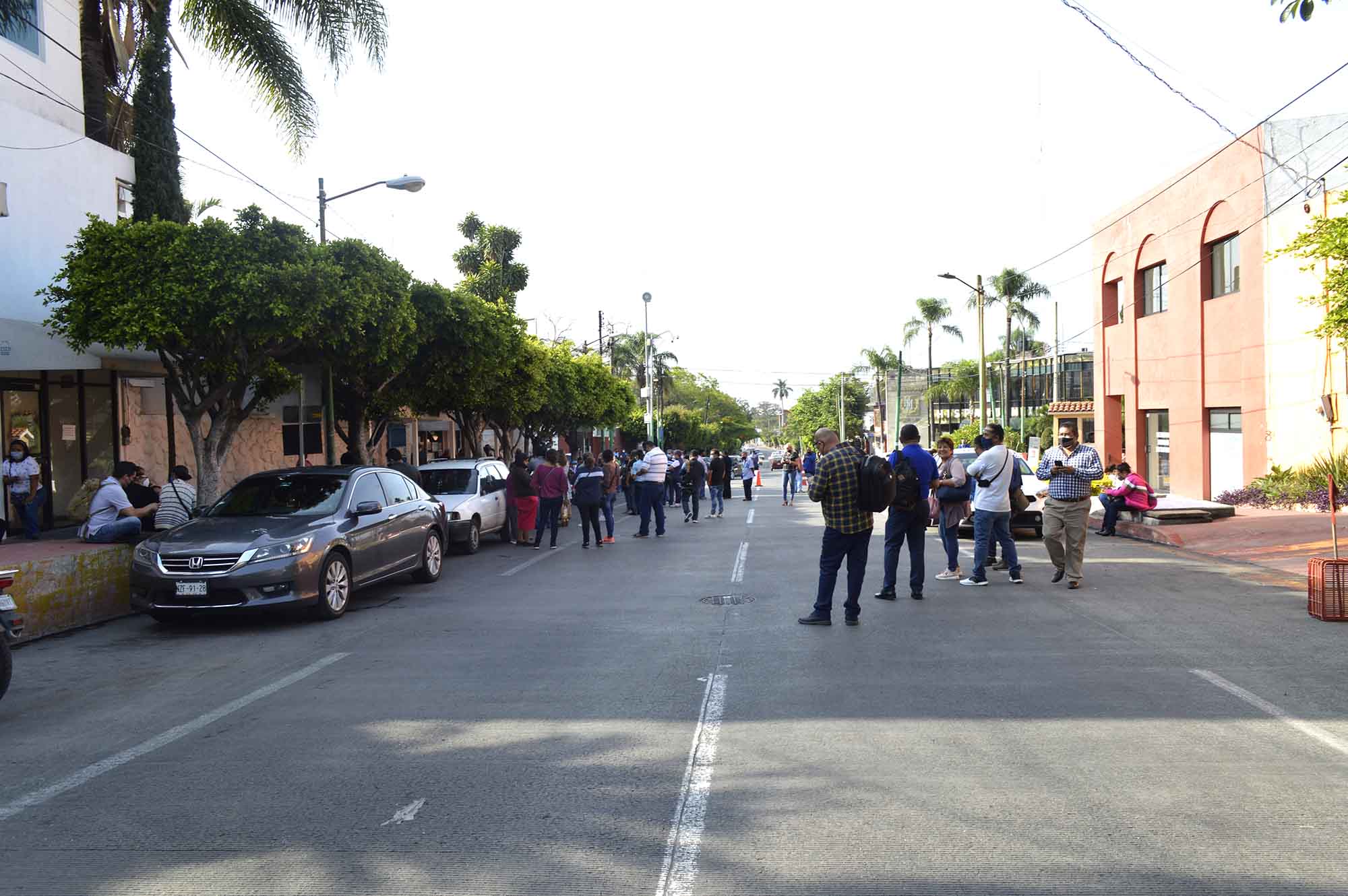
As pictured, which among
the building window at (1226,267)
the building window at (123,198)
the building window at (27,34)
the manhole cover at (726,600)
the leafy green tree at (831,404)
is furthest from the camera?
the leafy green tree at (831,404)

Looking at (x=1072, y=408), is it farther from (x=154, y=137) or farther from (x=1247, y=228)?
(x=154, y=137)

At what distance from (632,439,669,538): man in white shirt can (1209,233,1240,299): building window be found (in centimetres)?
1508

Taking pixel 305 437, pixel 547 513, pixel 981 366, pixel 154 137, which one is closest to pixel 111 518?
pixel 547 513

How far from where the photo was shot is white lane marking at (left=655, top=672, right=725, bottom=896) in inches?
159

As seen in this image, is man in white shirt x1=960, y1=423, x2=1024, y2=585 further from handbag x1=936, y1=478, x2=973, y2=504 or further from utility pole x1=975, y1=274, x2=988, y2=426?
utility pole x1=975, y1=274, x2=988, y2=426

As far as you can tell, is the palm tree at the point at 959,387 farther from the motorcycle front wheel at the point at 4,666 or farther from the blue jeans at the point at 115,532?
the motorcycle front wheel at the point at 4,666

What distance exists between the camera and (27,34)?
676 inches

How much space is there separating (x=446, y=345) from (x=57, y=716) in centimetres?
1518

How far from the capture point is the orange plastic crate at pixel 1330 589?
929 centimetres

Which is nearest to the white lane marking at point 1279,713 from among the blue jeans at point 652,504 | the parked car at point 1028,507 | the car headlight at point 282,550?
the car headlight at point 282,550

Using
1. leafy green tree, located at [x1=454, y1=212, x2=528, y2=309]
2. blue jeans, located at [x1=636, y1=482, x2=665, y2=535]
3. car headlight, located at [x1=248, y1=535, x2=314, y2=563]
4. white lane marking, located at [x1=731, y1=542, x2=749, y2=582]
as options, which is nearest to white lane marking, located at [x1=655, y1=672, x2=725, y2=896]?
car headlight, located at [x1=248, y1=535, x2=314, y2=563]

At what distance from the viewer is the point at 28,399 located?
17.0m

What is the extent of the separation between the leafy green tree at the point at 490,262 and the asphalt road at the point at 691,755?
90.2ft

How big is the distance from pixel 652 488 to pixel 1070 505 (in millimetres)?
9346
